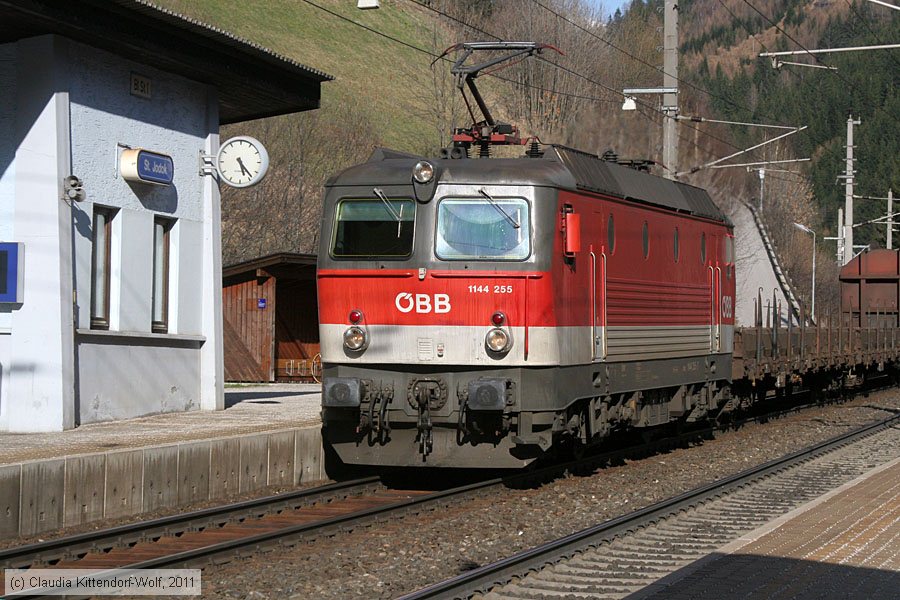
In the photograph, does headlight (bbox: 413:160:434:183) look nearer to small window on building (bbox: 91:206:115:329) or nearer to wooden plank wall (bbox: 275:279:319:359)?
small window on building (bbox: 91:206:115:329)

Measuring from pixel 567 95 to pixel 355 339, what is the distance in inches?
1177

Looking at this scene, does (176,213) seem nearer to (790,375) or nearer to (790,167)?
(790,375)

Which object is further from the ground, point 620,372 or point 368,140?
point 368,140

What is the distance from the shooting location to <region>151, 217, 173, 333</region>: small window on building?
1816 centimetres

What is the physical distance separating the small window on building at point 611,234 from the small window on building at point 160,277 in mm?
7019

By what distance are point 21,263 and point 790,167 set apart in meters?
84.4

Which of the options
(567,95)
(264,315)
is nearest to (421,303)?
(264,315)

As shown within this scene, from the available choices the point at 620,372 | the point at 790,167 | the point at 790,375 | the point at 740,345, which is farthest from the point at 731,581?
the point at 790,167

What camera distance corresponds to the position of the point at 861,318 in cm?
3516

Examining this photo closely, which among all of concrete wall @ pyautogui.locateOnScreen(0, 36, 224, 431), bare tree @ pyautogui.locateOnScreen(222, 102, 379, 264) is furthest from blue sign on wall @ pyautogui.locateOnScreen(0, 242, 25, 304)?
bare tree @ pyautogui.locateOnScreen(222, 102, 379, 264)

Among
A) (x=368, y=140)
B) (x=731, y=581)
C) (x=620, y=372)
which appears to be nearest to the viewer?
(x=731, y=581)

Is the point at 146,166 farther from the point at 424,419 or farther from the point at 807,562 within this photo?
the point at 807,562

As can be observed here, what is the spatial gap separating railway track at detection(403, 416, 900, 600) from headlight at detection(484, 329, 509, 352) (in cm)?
214

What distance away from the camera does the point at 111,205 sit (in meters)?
16.9
